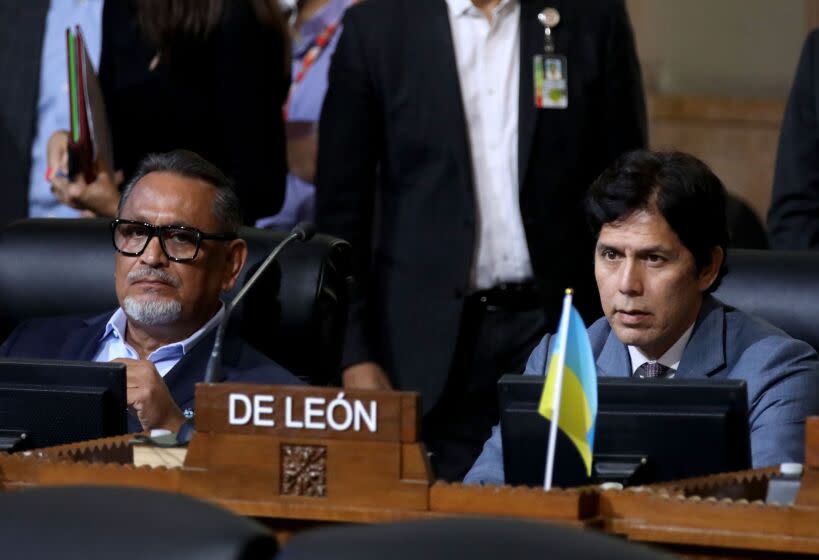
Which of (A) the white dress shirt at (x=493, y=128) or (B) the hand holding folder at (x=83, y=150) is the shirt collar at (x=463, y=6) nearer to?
(A) the white dress shirt at (x=493, y=128)

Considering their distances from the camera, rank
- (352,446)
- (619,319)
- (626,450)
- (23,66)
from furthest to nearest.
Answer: (23,66), (619,319), (626,450), (352,446)

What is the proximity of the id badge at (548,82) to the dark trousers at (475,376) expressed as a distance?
0.50 meters

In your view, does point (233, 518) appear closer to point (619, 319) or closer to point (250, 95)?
point (619, 319)

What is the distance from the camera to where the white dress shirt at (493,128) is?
4059 mm

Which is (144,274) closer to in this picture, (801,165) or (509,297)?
(509,297)

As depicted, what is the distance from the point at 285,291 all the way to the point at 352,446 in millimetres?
1576

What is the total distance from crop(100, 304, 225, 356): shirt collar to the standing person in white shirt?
574 mm

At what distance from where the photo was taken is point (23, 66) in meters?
4.37

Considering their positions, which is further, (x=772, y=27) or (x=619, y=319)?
(x=772, y=27)

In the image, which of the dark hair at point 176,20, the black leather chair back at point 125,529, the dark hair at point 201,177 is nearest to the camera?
the black leather chair back at point 125,529

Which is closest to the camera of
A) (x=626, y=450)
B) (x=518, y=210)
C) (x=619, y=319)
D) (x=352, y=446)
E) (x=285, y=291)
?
(x=352, y=446)

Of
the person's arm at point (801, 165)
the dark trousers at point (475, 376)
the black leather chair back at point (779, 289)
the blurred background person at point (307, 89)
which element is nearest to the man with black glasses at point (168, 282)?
the dark trousers at point (475, 376)

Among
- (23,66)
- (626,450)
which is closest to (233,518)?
(626,450)

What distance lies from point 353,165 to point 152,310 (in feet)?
2.67
